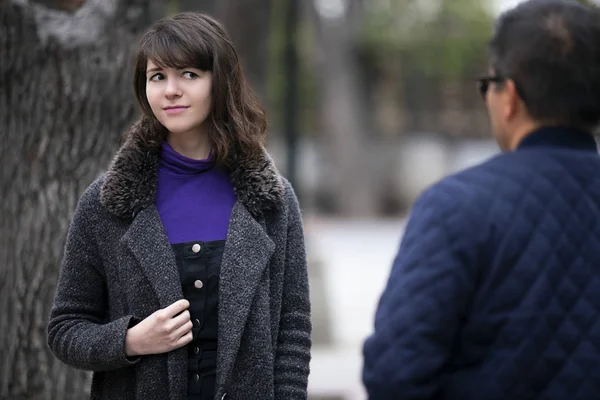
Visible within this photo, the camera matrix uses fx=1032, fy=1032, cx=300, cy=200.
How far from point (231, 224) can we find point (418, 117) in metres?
28.5

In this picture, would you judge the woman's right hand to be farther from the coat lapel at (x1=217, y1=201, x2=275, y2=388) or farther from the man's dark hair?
the man's dark hair

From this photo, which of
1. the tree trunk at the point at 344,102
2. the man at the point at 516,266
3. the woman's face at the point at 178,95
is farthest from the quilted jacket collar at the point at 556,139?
the tree trunk at the point at 344,102

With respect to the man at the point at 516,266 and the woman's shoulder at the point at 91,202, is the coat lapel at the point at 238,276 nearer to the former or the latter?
the woman's shoulder at the point at 91,202

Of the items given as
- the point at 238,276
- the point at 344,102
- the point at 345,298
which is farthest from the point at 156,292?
the point at 344,102

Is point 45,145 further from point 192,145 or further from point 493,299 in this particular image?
point 493,299

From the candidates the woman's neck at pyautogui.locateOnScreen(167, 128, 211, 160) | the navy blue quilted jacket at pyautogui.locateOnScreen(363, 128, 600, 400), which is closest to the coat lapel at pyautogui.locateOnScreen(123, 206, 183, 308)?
the woman's neck at pyautogui.locateOnScreen(167, 128, 211, 160)

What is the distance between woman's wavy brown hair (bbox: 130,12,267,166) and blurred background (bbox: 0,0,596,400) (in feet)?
4.09

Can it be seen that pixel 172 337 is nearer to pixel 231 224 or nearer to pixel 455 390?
pixel 231 224

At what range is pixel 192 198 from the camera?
9.42 feet

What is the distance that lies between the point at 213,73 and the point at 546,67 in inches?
39.1

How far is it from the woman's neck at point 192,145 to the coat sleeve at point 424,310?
928 millimetres

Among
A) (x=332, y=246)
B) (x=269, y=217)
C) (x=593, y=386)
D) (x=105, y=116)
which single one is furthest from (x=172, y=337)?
(x=332, y=246)

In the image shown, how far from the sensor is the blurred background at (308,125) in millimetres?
4156

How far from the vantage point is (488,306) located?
2197mm
